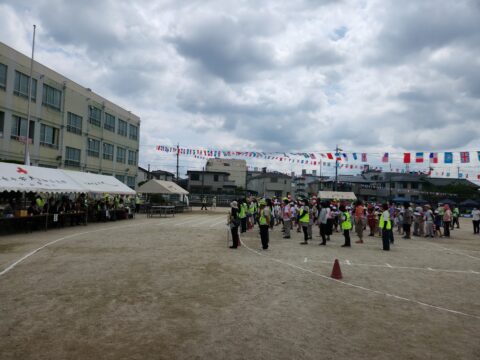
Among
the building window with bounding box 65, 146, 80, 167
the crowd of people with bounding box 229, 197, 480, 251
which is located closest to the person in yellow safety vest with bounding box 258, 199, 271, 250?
the crowd of people with bounding box 229, 197, 480, 251

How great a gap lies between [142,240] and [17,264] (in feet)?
18.8

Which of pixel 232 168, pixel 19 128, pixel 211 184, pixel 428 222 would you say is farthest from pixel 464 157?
pixel 232 168

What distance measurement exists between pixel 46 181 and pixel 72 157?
54.9ft

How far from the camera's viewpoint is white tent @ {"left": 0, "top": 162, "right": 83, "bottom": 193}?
16359 mm

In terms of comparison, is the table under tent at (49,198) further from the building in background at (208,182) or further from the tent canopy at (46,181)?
the building in background at (208,182)

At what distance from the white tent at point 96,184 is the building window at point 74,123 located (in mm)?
9671

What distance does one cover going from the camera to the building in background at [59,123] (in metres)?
26.0

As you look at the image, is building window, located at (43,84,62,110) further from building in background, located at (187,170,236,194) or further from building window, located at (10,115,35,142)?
building in background, located at (187,170,236,194)

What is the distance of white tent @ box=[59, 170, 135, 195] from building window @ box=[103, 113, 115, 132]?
49.9 ft

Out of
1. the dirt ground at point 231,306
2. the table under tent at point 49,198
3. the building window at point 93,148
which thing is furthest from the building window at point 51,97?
the dirt ground at point 231,306

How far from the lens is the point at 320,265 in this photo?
34.3ft

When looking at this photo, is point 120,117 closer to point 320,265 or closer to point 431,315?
point 320,265

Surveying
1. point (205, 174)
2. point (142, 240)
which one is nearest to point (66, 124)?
point (142, 240)

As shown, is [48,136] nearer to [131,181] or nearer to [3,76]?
[3,76]
